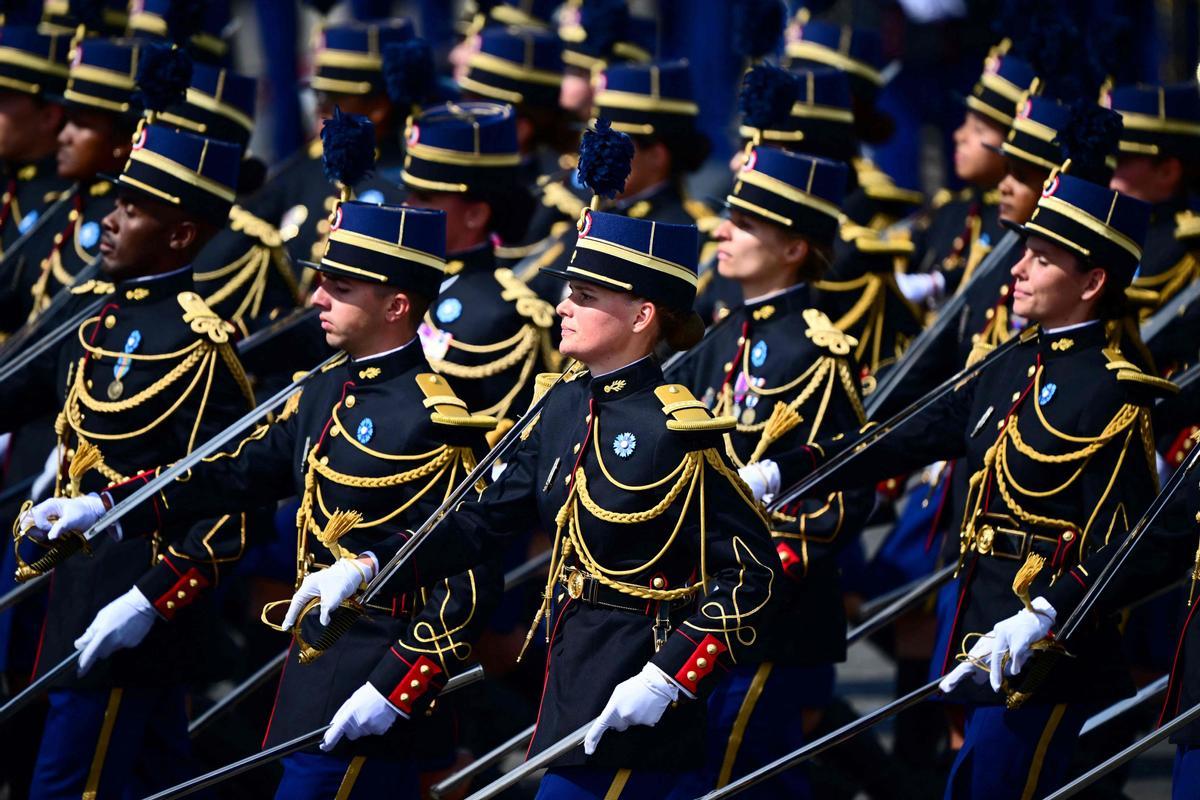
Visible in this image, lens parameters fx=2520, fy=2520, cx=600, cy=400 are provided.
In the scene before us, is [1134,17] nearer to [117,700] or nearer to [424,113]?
[424,113]

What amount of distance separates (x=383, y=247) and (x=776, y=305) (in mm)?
1358

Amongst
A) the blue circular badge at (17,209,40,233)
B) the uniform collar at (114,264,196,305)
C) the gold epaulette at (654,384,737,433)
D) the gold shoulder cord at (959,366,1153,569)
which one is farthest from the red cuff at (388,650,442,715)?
the blue circular badge at (17,209,40,233)

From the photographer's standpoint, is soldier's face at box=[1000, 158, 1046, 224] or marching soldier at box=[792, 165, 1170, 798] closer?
marching soldier at box=[792, 165, 1170, 798]

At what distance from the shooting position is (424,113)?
869cm

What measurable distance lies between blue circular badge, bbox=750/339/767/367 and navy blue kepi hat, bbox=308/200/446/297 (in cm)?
108

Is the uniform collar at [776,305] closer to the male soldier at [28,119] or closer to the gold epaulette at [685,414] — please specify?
the gold epaulette at [685,414]

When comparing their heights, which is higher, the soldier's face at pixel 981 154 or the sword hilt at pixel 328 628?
the sword hilt at pixel 328 628

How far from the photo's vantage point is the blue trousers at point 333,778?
6461mm

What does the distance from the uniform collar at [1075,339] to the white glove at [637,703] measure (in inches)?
64.3

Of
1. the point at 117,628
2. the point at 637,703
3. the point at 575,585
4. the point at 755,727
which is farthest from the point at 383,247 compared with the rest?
the point at 755,727

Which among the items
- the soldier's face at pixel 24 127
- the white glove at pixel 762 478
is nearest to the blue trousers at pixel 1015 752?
the white glove at pixel 762 478

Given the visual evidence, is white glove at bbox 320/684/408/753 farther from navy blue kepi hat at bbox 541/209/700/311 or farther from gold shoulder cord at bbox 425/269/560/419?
gold shoulder cord at bbox 425/269/560/419

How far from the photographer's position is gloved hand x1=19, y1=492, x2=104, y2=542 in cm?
680

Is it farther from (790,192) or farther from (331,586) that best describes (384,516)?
(790,192)
